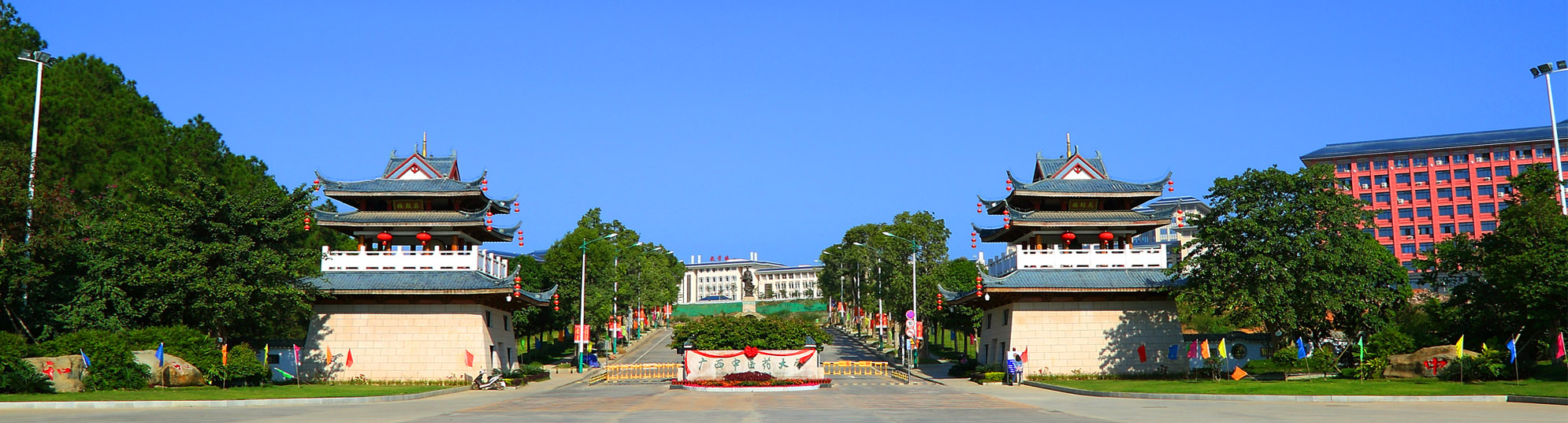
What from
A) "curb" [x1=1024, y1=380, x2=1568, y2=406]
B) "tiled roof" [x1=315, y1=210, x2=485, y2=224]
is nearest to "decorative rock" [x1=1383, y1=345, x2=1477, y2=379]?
"curb" [x1=1024, y1=380, x2=1568, y2=406]

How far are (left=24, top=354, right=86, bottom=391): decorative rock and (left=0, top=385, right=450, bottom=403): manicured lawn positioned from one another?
0.67 metres

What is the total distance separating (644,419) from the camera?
22.5 meters

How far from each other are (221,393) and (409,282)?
12.0 m

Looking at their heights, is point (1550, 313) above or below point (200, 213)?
below

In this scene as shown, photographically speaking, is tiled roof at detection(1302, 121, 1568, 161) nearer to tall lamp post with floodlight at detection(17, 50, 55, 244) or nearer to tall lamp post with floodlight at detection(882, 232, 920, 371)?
tall lamp post with floodlight at detection(882, 232, 920, 371)

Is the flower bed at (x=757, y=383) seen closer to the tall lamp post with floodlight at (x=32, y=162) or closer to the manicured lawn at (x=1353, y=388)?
the manicured lawn at (x=1353, y=388)

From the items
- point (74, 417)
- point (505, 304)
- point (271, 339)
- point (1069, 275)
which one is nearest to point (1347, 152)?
point (1069, 275)

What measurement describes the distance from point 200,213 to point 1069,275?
32258 mm

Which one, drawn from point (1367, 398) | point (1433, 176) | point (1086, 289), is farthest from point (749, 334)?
point (1433, 176)

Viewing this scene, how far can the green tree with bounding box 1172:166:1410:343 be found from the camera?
38.5 metres

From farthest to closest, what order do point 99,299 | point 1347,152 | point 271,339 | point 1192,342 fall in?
point 1347,152 < point 271,339 < point 1192,342 < point 99,299

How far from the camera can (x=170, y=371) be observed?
3562cm

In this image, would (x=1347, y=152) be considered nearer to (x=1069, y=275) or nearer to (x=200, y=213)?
(x=1069, y=275)

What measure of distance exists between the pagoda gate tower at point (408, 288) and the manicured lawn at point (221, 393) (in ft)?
12.1
